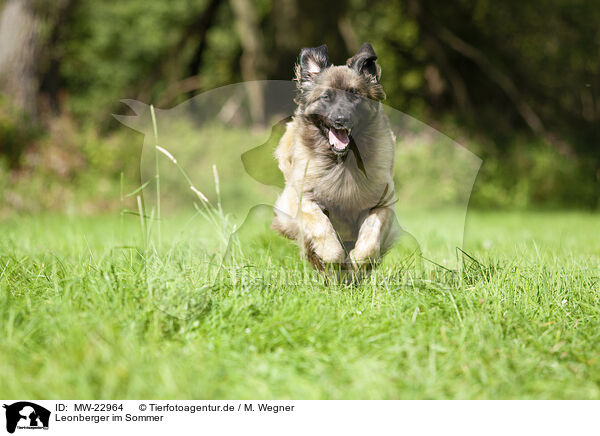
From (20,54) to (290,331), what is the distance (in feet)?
32.7

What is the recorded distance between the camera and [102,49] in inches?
1244

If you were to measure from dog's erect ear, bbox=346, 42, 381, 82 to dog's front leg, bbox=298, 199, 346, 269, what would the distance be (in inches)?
37.8

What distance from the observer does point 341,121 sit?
3.54 m

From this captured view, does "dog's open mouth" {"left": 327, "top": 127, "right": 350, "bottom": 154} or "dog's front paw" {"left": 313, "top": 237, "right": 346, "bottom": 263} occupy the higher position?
"dog's open mouth" {"left": 327, "top": 127, "right": 350, "bottom": 154}

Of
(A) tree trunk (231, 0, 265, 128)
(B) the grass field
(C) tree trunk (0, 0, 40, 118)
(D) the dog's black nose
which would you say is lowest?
(B) the grass field

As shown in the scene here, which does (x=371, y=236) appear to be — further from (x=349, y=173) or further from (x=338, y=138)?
(x=338, y=138)

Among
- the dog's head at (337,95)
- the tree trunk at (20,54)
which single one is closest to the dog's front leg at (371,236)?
the dog's head at (337,95)

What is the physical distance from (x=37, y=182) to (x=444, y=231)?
280 inches

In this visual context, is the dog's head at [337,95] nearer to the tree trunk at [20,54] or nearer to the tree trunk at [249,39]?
the tree trunk at [20,54]

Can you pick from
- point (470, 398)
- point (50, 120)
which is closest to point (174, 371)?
point (470, 398)
